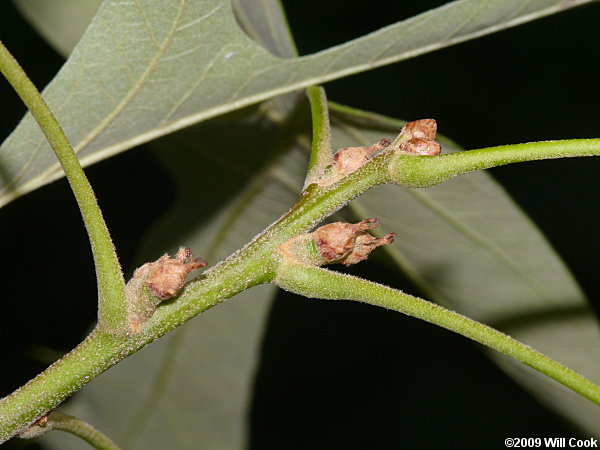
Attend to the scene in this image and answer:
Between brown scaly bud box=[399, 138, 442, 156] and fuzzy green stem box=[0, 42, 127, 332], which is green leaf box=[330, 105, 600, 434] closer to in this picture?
brown scaly bud box=[399, 138, 442, 156]

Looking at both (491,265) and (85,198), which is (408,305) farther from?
(491,265)

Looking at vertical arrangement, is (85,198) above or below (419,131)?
below

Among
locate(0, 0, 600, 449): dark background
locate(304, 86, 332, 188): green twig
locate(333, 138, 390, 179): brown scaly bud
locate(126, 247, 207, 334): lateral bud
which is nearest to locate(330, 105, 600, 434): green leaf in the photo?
locate(304, 86, 332, 188): green twig

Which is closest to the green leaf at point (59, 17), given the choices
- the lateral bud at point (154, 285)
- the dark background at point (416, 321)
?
the lateral bud at point (154, 285)

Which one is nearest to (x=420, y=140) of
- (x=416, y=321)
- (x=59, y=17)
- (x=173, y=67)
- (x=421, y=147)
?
(x=421, y=147)

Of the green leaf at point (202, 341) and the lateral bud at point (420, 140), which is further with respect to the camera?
the green leaf at point (202, 341)

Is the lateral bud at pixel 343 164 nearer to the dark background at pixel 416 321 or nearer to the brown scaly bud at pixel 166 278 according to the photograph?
the brown scaly bud at pixel 166 278
